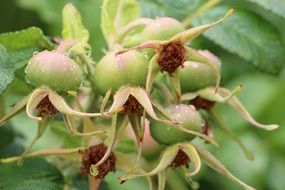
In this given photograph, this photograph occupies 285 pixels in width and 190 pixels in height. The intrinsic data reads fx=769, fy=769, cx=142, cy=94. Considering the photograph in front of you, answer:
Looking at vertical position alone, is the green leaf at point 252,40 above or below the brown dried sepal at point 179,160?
above

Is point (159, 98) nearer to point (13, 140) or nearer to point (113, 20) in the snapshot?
point (113, 20)

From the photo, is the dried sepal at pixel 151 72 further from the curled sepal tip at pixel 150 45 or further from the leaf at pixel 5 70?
the leaf at pixel 5 70

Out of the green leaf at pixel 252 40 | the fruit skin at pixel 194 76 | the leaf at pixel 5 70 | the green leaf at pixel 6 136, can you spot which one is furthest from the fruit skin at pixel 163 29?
the green leaf at pixel 6 136

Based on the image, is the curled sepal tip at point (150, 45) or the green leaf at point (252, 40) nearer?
the curled sepal tip at point (150, 45)

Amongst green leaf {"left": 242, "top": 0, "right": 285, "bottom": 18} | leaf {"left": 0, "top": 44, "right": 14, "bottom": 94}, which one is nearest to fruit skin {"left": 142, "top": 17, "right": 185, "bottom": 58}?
leaf {"left": 0, "top": 44, "right": 14, "bottom": 94}

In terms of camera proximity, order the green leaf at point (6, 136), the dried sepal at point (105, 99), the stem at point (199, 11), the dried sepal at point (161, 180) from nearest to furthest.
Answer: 1. the dried sepal at point (105, 99)
2. the dried sepal at point (161, 180)
3. the green leaf at point (6, 136)
4. the stem at point (199, 11)

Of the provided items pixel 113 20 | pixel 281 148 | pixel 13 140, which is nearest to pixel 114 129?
pixel 113 20

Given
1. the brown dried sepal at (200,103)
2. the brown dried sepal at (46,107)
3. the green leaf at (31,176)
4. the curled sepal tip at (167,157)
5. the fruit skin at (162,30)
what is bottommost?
the green leaf at (31,176)

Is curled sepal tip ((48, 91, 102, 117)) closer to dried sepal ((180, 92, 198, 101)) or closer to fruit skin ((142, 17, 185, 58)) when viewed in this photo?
fruit skin ((142, 17, 185, 58))
